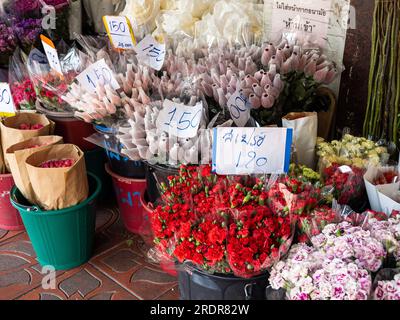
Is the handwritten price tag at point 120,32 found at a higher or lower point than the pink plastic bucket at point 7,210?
higher

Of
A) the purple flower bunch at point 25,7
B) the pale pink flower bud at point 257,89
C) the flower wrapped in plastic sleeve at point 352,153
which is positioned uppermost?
the purple flower bunch at point 25,7

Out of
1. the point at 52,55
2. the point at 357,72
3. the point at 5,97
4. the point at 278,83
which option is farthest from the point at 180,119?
the point at 5,97

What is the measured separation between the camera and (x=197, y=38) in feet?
7.73

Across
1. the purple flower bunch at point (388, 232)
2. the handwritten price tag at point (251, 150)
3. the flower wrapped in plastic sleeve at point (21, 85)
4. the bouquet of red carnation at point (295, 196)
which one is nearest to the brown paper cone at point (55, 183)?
the flower wrapped in plastic sleeve at point (21, 85)

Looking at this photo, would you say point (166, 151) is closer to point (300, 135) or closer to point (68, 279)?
point (300, 135)

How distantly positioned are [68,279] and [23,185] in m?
0.50

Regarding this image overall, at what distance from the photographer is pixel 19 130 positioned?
7.43 ft

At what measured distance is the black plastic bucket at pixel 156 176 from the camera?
181cm

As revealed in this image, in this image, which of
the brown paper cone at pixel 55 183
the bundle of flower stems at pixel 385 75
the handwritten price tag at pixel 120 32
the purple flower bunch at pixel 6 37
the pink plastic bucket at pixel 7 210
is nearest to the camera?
the bundle of flower stems at pixel 385 75

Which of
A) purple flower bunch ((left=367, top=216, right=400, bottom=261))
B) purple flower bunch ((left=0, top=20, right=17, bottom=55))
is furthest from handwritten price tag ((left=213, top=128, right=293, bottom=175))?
purple flower bunch ((left=0, top=20, right=17, bottom=55))

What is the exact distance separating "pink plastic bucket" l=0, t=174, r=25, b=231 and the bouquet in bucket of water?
1.20 metres

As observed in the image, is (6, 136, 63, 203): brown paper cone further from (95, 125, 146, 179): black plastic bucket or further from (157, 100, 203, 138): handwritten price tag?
(157, 100, 203, 138): handwritten price tag

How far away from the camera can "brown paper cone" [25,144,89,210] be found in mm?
1921

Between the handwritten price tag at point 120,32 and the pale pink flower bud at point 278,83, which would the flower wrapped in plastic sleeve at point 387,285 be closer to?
the pale pink flower bud at point 278,83
